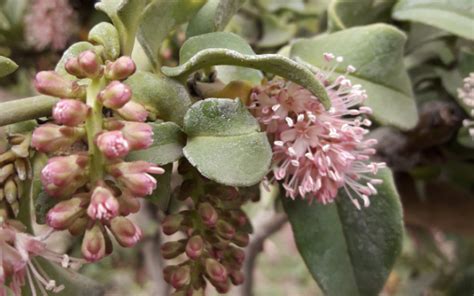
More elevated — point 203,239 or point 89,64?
point 89,64

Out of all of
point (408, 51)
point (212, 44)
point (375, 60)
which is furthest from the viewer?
point (408, 51)

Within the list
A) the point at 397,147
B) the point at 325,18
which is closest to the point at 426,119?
the point at 397,147

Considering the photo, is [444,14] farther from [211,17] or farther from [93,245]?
[93,245]

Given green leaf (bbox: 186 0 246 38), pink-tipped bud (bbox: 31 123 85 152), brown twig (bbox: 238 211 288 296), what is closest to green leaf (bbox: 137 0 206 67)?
green leaf (bbox: 186 0 246 38)

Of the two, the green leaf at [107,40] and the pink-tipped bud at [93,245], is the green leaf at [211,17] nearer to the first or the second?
the green leaf at [107,40]

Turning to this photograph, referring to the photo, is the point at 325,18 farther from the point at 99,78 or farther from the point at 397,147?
the point at 99,78

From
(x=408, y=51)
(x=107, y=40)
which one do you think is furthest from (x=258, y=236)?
(x=107, y=40)

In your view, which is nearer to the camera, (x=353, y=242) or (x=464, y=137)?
(x=353, y=242)

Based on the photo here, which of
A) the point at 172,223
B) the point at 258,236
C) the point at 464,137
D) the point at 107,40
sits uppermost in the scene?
the point at 107,40
